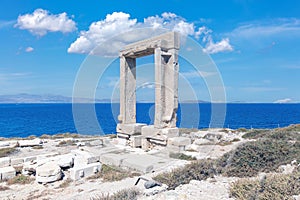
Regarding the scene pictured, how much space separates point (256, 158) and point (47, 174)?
22.6 feet

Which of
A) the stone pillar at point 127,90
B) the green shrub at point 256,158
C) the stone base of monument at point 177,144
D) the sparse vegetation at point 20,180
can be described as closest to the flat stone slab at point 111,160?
the stone base of monument at point 177,144

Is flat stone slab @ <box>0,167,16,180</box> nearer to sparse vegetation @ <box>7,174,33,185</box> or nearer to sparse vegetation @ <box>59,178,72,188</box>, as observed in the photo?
sparse vegetation @ <box>7,174,33,185</box>

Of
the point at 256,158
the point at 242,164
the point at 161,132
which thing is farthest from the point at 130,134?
the point at 256,158

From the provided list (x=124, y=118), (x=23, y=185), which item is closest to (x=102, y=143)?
(x=124, y=118)

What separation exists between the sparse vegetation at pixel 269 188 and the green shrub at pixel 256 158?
69.8 inches

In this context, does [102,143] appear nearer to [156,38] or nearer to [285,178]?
[156,38]

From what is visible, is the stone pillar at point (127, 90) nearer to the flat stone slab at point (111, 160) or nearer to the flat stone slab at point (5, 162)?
the flat stone slab at point (111, 160)

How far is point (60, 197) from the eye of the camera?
709 centimetres

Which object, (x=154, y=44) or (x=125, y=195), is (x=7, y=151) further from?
(x=125, y=195)

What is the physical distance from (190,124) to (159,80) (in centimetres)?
848

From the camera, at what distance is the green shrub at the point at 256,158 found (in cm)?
743

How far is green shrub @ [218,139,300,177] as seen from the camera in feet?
24.4

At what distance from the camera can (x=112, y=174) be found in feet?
28.1

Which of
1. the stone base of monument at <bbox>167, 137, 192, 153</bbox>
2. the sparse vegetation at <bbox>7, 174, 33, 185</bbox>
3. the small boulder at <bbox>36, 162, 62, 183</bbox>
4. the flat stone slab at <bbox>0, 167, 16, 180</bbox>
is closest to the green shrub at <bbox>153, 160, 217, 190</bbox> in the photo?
the stone base of monument at <bbox>167, 137, 192, 153</bbox>
